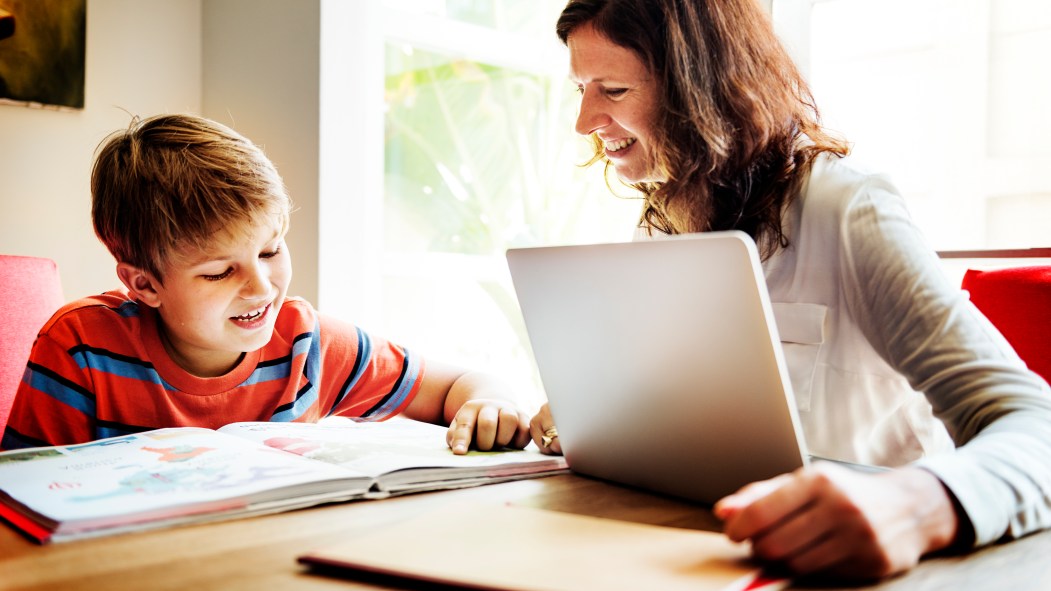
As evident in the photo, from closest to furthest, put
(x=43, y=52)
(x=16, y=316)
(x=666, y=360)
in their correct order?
(x=666, y=360) < (x=16, y=316) < (x=43, y=52)

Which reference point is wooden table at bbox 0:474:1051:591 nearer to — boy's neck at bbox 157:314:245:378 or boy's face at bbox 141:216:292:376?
boy's face at bbox 141:216:292:376

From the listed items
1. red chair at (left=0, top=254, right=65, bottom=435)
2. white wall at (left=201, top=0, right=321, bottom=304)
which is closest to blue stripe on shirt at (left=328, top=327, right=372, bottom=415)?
red chair at (left=0, top=254, right=65, bottom=435)

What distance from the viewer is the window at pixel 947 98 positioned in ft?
5.60

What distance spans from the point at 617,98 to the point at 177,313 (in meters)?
0.66

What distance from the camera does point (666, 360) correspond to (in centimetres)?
69

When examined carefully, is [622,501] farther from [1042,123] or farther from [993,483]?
[1042,123]

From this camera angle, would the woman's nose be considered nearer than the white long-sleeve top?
No

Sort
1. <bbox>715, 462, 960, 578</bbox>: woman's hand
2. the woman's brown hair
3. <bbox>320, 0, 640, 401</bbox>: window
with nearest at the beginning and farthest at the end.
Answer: <bbox>715, 462, 960, 578</bbox>: woman's hand → the woman's brown hair → <bbox>320, 0, 640, 401</bbox>: window

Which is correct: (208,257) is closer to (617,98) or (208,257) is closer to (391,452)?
(391,452)

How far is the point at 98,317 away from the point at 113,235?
12 centimetres

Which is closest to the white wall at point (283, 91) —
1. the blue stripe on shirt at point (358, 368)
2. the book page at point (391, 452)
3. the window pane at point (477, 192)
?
the window pane at point (477, 192)

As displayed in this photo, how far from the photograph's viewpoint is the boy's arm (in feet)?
3.20

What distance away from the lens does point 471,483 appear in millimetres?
824

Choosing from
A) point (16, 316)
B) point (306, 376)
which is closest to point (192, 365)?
point (306, 376)
